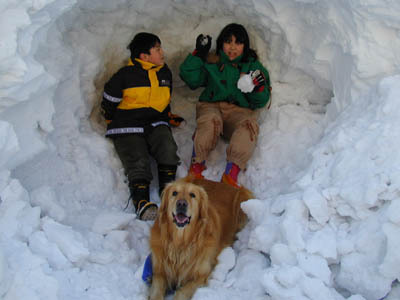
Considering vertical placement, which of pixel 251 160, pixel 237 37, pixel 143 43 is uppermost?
pixel 237 37

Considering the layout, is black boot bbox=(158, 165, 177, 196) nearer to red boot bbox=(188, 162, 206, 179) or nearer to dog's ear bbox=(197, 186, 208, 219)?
red boot bbox=(188, 162, 206, 179)

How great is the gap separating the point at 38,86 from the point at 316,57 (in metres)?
1.88

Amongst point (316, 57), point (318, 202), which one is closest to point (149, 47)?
point (316, 57)

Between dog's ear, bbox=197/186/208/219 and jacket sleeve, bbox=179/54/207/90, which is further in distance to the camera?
jacket sleeve, bbox=179/54/207/90

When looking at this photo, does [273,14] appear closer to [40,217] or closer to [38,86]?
→ [38,86]

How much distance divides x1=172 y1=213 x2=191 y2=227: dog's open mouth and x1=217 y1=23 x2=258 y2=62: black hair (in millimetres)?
1585

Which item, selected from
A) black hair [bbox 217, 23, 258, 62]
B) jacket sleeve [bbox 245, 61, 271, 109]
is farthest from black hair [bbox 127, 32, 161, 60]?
jacket sleeve [bbox 245, 61, 271, 109]

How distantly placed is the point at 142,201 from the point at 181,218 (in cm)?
58

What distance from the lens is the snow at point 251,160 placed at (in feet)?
6.79

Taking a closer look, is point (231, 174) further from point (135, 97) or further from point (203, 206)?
point (135, 97)

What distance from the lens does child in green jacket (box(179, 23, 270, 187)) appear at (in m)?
3.34

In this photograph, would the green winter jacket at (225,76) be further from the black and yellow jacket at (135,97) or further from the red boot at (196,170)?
the red boot at (196,170)

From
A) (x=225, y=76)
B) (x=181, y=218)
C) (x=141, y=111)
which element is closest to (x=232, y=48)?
(x=225, y=76)

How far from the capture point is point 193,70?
354 centimetres
